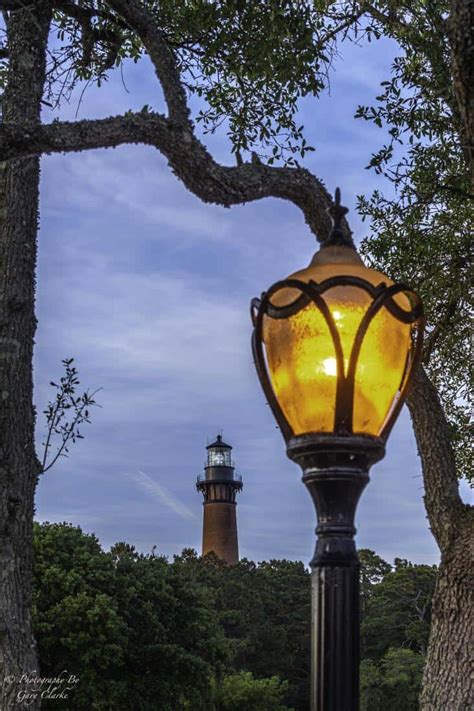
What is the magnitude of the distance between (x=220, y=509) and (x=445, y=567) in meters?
42.4

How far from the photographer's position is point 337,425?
2.67 m

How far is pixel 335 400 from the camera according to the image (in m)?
2.65

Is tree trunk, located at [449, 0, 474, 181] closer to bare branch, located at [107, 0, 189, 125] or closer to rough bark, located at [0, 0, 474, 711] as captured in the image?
rough bark, located at [0, 0, 474, 711]

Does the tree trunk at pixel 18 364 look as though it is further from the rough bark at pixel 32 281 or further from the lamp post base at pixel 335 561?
the lamp post base at pixel 335 561

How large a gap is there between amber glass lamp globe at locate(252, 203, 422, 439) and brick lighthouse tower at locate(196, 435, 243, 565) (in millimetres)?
46737

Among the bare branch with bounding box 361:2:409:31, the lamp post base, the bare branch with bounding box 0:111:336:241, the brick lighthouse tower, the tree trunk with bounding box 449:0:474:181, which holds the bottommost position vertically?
the lamp post base

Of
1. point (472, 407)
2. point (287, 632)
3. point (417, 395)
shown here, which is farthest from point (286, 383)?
point (287, 632)

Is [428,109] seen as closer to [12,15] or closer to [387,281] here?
[12,15]

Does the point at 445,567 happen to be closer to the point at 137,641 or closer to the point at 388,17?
the point at 388,17

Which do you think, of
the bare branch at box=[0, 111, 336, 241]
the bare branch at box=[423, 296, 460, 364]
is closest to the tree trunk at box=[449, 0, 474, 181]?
the bare branch at box=[0, 111, 336, 241]

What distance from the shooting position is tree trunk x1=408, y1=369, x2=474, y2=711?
7.15 m

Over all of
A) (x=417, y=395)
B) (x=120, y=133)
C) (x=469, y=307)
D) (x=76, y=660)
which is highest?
(x=469, y=307)

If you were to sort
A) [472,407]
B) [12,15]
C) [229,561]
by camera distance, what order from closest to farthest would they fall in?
1. [12,15]
2. [472,407]
3. [229,561]

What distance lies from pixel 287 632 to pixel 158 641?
16279 mm
